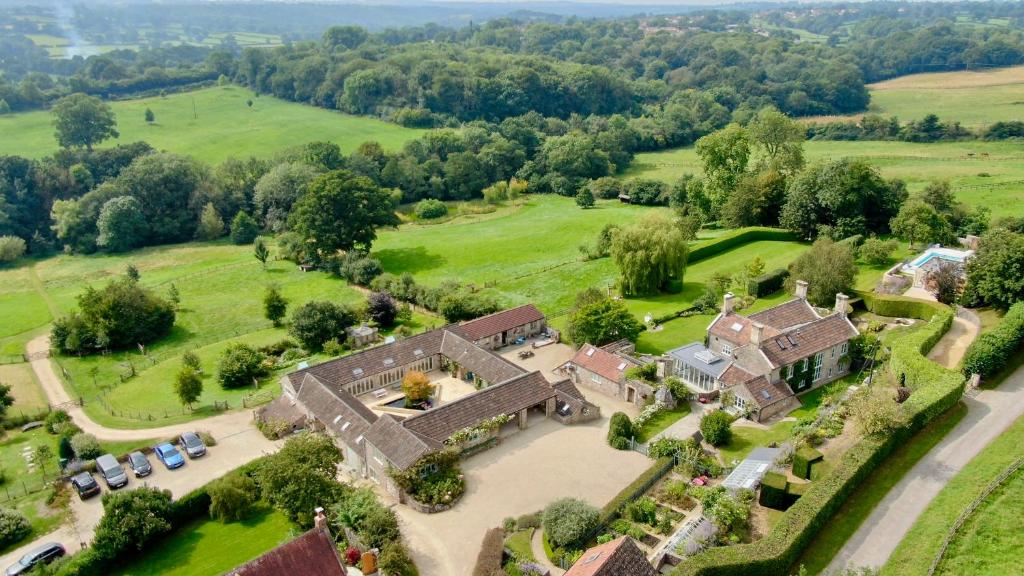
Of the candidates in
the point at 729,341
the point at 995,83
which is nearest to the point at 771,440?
the point at 729,341

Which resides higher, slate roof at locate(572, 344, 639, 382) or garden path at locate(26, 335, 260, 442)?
slate roof at locate(572, 344, 639, 382)

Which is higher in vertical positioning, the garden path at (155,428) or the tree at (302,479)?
the tree at (302,479)

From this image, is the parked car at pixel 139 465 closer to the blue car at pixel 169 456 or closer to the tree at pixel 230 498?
the blue car at pixel 169 456

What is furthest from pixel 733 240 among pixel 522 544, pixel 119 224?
pixel 119 224

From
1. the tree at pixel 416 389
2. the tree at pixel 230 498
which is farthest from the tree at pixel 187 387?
the tree at pixel 416 389

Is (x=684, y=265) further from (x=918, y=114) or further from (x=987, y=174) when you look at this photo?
(x=918, y=114)

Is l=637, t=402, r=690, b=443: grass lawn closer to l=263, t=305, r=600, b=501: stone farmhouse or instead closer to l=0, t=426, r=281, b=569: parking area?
l=263, t=305, r=600, b=501: stone farmhouse

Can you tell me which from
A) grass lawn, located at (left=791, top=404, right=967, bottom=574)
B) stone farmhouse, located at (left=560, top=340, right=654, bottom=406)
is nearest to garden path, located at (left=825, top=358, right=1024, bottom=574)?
grass lawn, located at (left=791, top=404, right=967, bottom=574)
